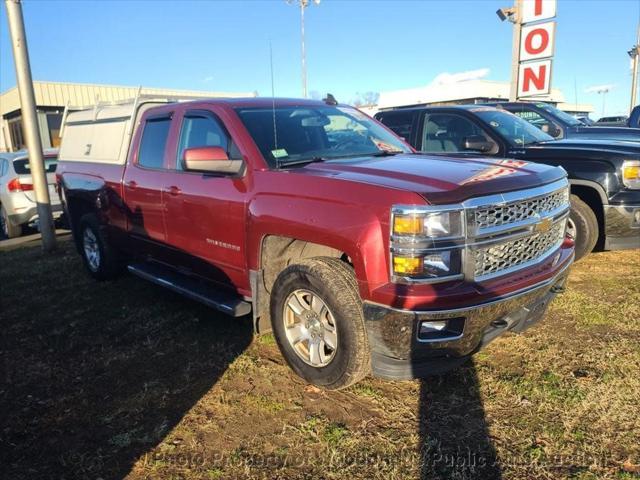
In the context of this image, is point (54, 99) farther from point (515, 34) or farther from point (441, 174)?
point (441, 174)

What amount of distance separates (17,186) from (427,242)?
935cm

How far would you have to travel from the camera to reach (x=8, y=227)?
390 inches

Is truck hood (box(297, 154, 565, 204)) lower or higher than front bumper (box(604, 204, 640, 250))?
higher

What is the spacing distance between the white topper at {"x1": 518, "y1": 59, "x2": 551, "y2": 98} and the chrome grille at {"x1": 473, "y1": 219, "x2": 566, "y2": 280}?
10255 mm

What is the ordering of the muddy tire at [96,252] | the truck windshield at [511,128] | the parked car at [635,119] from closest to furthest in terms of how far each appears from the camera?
1. the muddy tire at [96,252]
2. the truck windshield at [511,128]
3. the parked car at [635,119]

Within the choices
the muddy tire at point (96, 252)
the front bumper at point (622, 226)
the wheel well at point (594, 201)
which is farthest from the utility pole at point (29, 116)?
the front bumper at point (622, 226)

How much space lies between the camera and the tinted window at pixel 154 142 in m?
4.81

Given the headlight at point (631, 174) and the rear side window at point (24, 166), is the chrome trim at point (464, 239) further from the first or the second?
the rear side window at point (24, 166)

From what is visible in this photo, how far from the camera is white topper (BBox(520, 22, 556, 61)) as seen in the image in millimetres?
12273

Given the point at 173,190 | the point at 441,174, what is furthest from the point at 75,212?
the point at 441,174

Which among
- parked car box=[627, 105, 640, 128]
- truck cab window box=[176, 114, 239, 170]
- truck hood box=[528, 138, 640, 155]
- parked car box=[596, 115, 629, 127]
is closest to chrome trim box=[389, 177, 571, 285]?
truck cab window box=[176, 114, 239, 170]

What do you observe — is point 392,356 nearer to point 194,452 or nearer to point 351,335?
point 351,335

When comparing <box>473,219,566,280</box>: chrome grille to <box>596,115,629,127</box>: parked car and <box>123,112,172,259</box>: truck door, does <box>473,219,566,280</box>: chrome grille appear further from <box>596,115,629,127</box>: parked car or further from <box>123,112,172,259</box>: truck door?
<box>596,115,629,127</box>: parked car

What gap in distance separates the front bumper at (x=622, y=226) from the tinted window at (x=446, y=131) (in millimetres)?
1788
